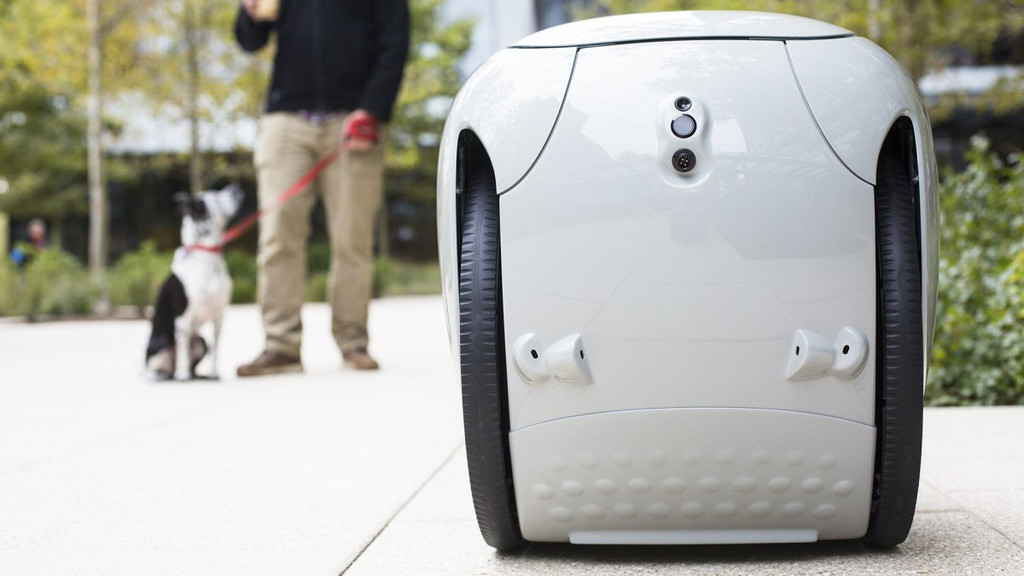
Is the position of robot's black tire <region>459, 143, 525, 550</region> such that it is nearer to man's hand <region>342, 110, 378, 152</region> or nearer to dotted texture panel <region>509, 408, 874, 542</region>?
dotted texture panel <region>509, 408, 874, 542</region>

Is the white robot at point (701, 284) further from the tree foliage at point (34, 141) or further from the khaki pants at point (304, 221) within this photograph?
the tree foliage at point (34, 141)

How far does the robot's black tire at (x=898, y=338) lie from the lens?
1706 millimetres

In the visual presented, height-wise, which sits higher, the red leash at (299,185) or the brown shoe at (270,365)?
the red leash at (299,185)

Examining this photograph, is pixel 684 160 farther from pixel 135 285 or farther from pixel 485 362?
pixel 135 285

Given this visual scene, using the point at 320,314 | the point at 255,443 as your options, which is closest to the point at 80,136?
the point at 320,314

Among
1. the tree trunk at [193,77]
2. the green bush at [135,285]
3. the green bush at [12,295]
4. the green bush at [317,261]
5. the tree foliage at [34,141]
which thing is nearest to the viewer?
the green bush at [12,295]

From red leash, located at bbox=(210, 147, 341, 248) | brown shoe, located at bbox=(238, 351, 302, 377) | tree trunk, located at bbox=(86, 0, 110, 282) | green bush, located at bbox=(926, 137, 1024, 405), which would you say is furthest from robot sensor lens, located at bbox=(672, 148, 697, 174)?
tree trunk, located at bbox=(86, 0, 110, 282)

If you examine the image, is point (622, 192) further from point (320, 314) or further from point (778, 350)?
point (320, 314)

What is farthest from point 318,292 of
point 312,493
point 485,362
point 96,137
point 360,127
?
point 485,362

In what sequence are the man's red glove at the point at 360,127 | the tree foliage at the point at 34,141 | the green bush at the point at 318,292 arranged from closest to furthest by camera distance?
the man's red glove at the point at 360,127 → the green bush at the point at 318,292 → the tree foliage at the point at 34,141

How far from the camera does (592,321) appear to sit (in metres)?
1.71

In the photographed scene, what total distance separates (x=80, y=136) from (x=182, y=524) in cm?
2511

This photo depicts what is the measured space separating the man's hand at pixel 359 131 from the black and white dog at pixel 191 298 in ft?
2.47

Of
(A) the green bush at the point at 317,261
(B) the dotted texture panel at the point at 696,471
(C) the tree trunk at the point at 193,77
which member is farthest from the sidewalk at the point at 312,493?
(A) the green bush at the point at 317,261
